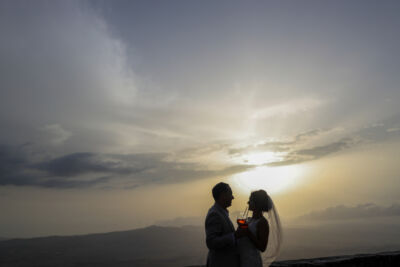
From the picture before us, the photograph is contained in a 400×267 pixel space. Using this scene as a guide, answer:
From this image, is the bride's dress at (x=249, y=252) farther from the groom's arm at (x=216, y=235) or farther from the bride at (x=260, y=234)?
the groom's arm at (x=216, y=235)

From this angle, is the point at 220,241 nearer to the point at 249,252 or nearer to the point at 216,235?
the point at 216,235

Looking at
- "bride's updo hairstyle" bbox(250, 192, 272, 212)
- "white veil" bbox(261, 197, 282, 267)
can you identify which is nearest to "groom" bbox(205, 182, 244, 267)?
"bride's updo hairstyle" bbox(250, 192, 272, 212)

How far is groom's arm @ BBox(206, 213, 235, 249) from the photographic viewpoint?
13.0ft

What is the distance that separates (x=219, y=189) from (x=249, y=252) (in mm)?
996

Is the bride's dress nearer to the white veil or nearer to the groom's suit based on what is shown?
the groom's suit

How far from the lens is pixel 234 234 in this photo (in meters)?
4.00

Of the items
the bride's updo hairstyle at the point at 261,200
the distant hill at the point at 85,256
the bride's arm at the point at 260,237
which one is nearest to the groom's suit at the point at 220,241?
the bride's arm at the point at 260,237

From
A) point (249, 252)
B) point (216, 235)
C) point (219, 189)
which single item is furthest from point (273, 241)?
point (219, 189)

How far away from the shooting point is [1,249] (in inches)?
7106

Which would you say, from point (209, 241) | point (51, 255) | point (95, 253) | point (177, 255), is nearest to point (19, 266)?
point (51, 255)

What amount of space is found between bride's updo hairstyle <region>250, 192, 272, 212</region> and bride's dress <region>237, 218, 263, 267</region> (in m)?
0.26

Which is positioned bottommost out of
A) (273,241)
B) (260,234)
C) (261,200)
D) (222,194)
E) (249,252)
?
(249,252)

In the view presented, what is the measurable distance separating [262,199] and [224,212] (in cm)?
62

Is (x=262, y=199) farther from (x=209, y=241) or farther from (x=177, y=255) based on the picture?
(x=177, y=255)
